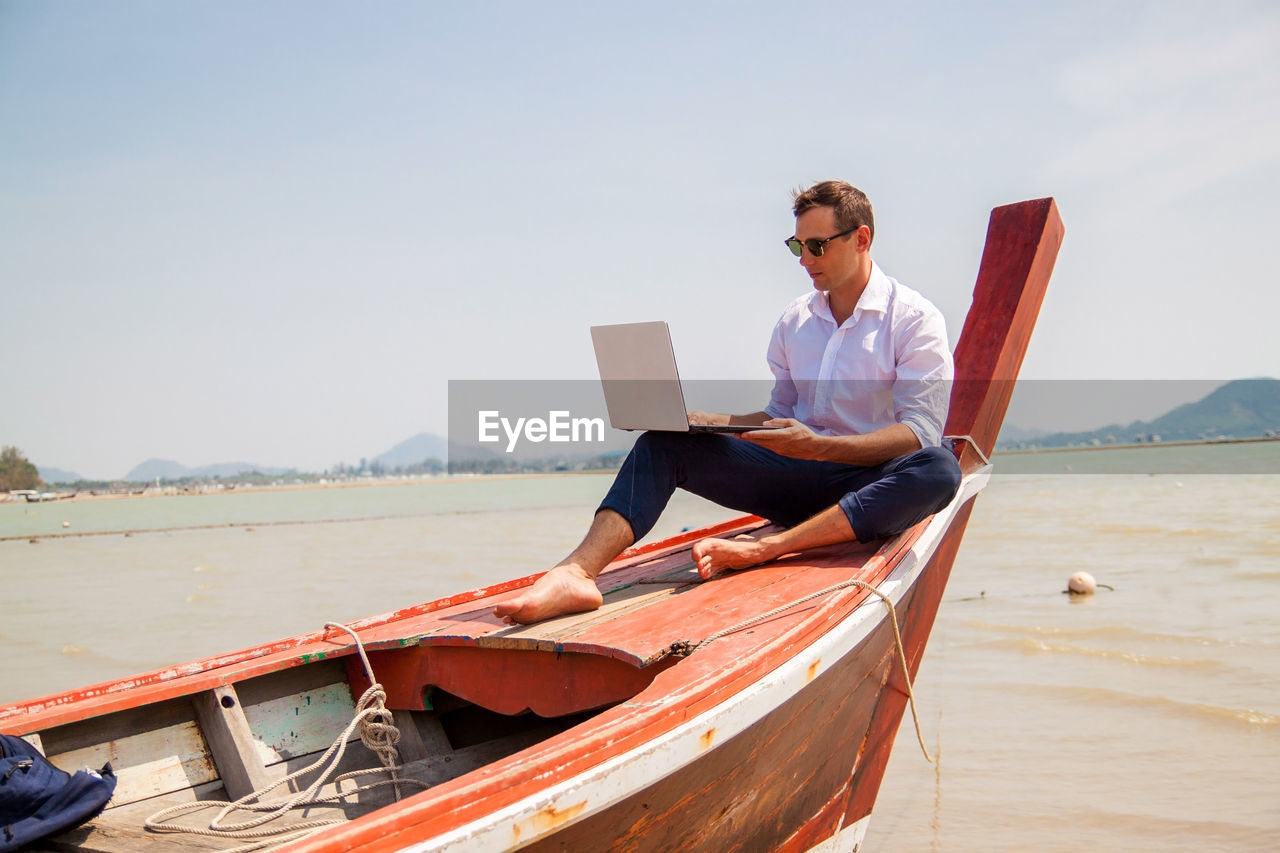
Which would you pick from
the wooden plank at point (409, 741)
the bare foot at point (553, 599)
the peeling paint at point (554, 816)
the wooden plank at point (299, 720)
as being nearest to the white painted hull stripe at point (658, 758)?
the peeling paint at point (554, 816)

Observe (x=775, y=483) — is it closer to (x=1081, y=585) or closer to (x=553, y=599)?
(x=553, y=599)

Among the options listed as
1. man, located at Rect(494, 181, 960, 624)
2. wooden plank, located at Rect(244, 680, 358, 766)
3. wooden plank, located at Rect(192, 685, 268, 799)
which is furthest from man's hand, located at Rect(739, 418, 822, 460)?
wooden plank, located at Rect(192, 685, 268, 799)

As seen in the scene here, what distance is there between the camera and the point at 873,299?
3424 millimetres

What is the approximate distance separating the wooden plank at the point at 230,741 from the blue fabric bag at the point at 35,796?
0.45 m

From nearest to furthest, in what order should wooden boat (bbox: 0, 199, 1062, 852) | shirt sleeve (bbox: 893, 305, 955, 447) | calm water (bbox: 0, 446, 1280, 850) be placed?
wooden boat (bbox: 0, 199, 1062, 852) < shirt sleeve (bbox: 893, 305, 955, 447) < calm water (bbox: 0, 446, 1280, 850)

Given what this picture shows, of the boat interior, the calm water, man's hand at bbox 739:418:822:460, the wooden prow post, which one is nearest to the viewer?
the boat interior

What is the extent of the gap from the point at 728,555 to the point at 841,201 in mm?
1343

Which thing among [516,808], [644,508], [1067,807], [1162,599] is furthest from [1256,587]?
[516,808]

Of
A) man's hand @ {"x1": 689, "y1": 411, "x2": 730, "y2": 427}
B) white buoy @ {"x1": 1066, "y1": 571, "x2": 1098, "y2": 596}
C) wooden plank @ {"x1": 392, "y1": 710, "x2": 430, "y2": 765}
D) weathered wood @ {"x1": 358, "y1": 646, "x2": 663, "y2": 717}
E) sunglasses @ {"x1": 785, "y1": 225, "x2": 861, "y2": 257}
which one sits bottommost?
white buoy @ {"x1": 1066, "y1": 571, "x2": 1098, "y2": 596}

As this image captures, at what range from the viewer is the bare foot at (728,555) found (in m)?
3.03

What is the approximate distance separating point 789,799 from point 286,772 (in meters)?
1.46

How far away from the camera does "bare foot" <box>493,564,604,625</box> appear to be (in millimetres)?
2623

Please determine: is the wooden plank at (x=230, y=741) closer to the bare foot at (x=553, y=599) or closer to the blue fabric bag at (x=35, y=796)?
the blue fabric bag at (x=35, y=796)

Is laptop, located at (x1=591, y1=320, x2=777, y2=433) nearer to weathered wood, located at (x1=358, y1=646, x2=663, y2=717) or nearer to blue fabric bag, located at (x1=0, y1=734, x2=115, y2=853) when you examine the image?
weathered wood, located at (x1=358, y1=646, x2=663, y2=717)
